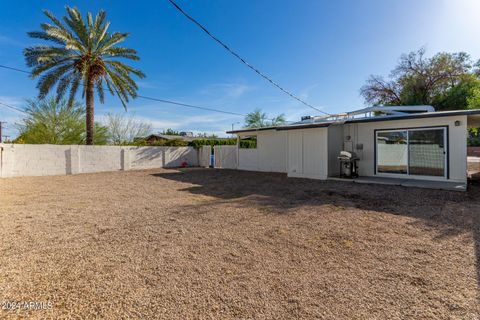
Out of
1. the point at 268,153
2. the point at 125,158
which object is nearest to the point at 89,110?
the point at 125,158

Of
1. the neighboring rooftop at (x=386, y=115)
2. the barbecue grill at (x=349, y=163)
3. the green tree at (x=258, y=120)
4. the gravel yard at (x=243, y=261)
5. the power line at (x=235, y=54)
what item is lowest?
the gravel yard at (x=243, y=261)

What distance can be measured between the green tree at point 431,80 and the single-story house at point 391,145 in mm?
13097

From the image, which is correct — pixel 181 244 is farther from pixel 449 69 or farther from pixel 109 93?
pixel 449 69

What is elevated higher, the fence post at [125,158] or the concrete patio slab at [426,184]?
the fence post at [125,158]

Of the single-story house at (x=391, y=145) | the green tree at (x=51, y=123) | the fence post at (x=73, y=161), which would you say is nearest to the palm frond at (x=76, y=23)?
the green tree at (x=51, y=123)

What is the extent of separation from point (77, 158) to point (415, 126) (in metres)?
15.6

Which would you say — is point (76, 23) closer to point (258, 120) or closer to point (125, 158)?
point (125, 158)

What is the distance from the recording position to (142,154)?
15.1 metres

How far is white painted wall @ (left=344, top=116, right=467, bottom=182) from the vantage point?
7.18 metres

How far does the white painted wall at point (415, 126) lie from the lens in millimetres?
7176

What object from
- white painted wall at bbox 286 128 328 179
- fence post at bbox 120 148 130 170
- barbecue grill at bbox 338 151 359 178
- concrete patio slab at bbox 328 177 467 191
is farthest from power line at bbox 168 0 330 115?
fence post at bbox 120 148 130 170

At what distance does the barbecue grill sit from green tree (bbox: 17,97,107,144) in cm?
1616

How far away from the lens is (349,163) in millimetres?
8984

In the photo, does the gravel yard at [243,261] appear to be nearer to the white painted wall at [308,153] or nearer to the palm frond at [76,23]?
the white painted wall at [308,153]
